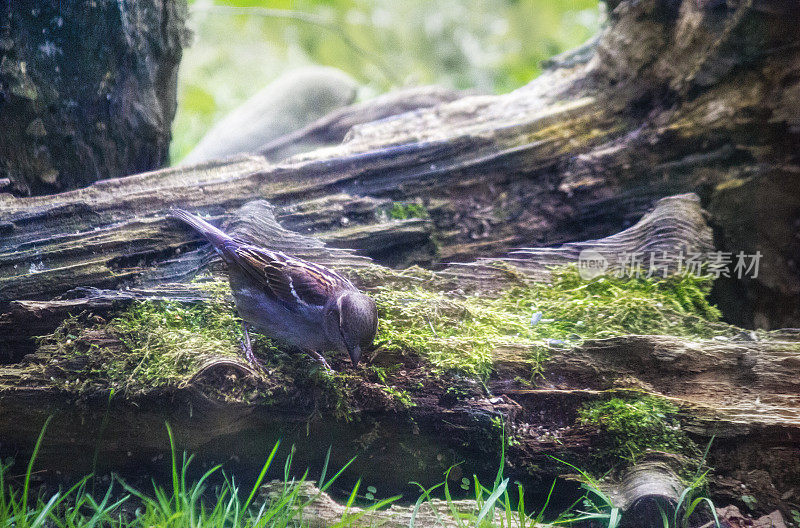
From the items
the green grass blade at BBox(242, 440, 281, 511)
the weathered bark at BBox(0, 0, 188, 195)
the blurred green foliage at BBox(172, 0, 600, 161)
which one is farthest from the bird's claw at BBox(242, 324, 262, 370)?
the blurred green foliage at BBox(172, 0, 600, 161)

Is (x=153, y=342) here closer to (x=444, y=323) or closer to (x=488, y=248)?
(x=444, y=323)

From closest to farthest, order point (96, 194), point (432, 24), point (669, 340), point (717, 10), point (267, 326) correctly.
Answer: point (267, 326), point (669, 340), point (96, 194), point (717, 10), point (432, 24)

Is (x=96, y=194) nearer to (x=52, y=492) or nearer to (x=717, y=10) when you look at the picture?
(x=52, y=492)

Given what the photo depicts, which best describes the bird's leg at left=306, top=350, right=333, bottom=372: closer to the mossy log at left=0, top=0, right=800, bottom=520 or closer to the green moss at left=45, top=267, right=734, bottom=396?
the mossy log at left=0, top=0, right=800, bottom=520

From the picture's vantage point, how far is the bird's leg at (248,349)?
267 cm

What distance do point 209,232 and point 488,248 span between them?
1926 mm

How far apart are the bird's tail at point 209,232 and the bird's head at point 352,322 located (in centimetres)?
77

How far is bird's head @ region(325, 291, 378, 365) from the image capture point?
8.14 feet

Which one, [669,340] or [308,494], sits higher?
[669,340]

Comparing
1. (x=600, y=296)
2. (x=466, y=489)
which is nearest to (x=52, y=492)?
(x=466, y=489)

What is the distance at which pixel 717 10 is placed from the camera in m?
3.99

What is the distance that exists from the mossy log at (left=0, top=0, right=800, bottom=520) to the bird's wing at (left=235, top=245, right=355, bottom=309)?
13.4 inches

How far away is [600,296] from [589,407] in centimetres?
97

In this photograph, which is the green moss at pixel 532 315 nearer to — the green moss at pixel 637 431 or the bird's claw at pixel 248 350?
the green moss at pixel 637 431
